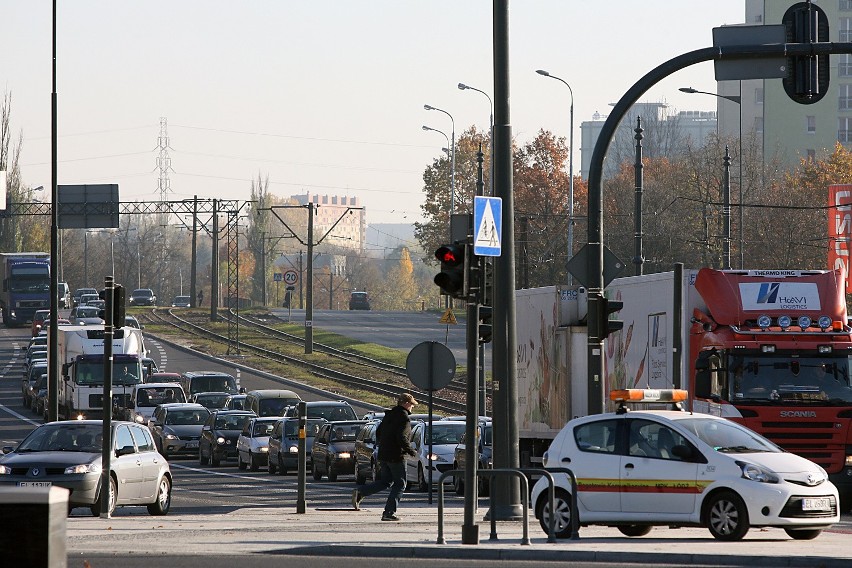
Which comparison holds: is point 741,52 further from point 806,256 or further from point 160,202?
point 160,202

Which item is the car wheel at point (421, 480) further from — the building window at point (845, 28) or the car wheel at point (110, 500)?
the building window at point (845, 28)

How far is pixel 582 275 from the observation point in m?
22.0

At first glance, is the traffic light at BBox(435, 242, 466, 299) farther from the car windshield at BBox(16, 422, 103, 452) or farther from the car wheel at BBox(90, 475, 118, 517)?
the car windshield at BBox(16, 422, 103, 452)

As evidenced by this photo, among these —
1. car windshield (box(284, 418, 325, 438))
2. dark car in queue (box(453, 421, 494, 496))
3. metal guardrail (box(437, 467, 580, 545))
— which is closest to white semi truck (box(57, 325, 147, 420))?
car windshield (box(284, 418, 325, 438))

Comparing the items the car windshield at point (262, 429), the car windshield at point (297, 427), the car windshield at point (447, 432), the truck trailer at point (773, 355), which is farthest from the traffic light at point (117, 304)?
the car windshield at point (262, 429)

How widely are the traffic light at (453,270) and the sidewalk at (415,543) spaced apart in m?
2.67

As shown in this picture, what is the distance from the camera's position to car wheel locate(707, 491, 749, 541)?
687 inches

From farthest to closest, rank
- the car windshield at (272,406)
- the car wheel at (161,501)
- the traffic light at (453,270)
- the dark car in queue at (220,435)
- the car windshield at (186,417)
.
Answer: the car windshield at (272,406) < the car windshield at (186,417) < the dark car in queue at (220,435) < the car wheel at (161,501) < the traffic light at (453,270)

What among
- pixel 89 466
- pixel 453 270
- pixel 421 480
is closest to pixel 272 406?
pixel 421 480

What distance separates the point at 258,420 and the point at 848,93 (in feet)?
305

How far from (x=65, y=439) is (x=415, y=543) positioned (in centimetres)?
907

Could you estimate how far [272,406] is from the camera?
4791 centimetres

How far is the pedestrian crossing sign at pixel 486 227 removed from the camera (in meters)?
16.6

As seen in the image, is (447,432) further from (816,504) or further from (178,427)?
(178,427)
